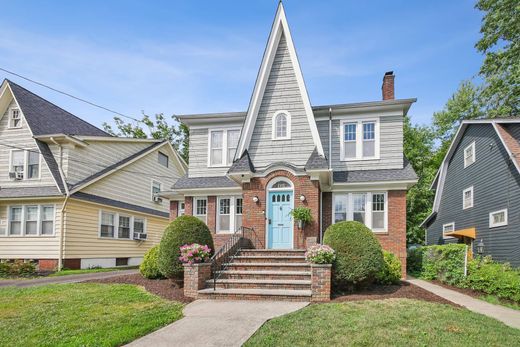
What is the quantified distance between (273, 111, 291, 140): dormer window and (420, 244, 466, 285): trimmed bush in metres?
7.02

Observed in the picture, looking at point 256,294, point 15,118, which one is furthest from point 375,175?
point 15,118

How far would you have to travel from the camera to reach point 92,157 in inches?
772

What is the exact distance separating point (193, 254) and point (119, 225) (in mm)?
12683

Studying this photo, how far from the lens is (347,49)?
13477mm

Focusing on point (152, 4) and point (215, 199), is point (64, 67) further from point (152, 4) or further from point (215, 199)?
point (215, 199)

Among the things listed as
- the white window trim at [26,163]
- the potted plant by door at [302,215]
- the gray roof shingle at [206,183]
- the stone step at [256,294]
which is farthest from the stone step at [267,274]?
the white window trim at [26,163]

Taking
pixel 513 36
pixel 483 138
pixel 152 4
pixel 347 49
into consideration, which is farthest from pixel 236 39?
pixel 513 36

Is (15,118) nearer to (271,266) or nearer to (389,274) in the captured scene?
(271,266)

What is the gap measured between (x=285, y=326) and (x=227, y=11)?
35.5ft

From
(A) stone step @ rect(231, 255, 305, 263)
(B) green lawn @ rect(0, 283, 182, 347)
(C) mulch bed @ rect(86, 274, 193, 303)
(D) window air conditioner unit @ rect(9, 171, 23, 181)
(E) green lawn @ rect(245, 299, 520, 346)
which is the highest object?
(D) window air conditioner unit @ rect(9, 171, 23, 181)

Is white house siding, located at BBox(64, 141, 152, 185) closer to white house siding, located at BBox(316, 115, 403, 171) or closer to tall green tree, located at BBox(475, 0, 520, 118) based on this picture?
white house siding, located at BBox(316, 115, 403, 171)

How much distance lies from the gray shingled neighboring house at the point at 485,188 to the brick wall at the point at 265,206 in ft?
22.7

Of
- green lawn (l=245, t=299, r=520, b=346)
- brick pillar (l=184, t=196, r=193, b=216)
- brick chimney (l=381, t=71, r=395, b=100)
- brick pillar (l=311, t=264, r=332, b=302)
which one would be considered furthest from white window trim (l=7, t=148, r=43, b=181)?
brick chimney (l=381, t=71, r=395, b=100)

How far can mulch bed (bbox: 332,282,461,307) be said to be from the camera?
896 cm
